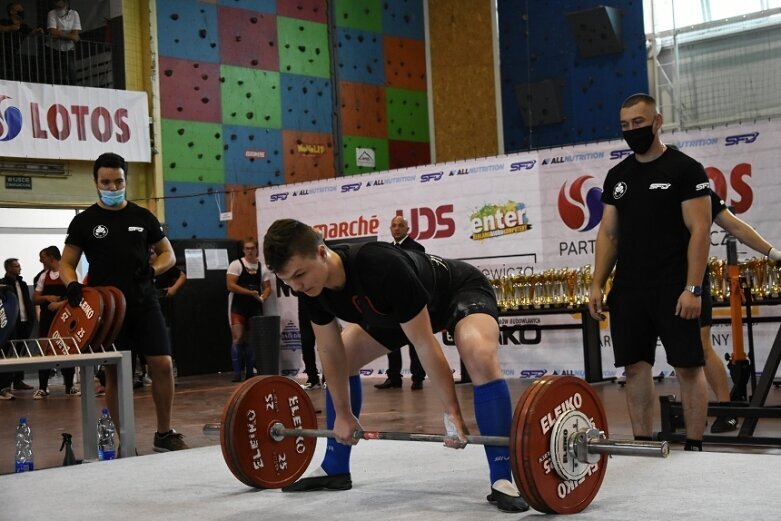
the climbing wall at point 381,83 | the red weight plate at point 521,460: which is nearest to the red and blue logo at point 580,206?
the climbing wall at point 381,83

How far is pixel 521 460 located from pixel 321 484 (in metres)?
0.94

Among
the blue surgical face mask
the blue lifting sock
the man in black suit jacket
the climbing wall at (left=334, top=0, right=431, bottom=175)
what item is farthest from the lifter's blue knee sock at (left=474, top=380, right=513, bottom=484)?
the climbing wall at (left=334, top=0, right=431, bottom=175)

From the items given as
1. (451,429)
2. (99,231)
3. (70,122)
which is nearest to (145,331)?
(99,231)

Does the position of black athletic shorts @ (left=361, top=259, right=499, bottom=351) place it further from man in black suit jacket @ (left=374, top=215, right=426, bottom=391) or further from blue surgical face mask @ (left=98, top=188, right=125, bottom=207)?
man in black suit jacket @ (left=374, top=215, right=426, bottom=391)

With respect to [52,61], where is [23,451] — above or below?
below

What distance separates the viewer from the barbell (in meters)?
2.63

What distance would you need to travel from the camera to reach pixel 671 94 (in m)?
11.5

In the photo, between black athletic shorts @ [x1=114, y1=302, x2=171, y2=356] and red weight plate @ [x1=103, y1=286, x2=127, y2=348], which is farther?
black athletic shorts @ [x1=114, y1=302, x2=171, y2=356]

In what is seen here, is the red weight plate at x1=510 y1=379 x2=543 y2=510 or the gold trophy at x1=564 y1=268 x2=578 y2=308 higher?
the gold trophy at x1=564 y1=268 x2=578 y2=308

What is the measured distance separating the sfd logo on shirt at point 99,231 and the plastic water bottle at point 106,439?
778 mm

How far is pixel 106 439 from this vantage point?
177 inches

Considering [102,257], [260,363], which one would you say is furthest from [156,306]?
[260,363]

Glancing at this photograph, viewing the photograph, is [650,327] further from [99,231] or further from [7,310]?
[7,310]

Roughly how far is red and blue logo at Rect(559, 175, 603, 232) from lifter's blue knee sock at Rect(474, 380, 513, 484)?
5.01 m
